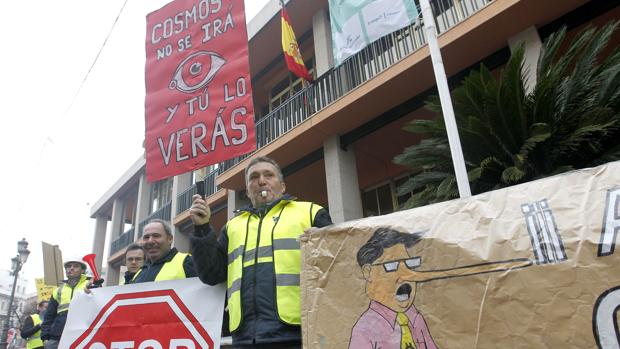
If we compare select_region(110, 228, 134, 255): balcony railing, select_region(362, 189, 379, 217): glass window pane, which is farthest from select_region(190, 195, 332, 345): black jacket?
select_region(110, 228, 134, 255): balcony railing

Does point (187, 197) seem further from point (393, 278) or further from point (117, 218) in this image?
point (393, 278)

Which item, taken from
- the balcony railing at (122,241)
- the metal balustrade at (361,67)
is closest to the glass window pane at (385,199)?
the metal balustrade at (361,67)

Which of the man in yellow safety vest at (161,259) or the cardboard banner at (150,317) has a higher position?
the man in yellow safety vest at (161,259)

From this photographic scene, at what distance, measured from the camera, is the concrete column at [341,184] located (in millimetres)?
7184

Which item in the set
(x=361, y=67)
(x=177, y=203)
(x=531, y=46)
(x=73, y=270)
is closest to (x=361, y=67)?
(x=361, y=67)

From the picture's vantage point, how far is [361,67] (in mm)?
7516

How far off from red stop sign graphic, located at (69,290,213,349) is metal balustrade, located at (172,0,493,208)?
5.33m

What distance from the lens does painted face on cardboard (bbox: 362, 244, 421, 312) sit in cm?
138

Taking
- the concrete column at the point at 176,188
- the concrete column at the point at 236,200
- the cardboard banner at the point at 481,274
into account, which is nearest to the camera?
the cardboard banner at the point at 481,274

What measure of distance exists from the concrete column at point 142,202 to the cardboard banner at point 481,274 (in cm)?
1677

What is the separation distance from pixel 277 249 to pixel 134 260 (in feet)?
8.52

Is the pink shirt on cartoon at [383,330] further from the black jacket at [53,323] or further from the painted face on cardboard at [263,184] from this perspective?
the black jacket at [53,323]

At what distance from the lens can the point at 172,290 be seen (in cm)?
239

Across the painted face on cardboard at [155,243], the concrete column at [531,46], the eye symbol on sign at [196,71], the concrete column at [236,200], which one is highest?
the concrete column at [531,46]
